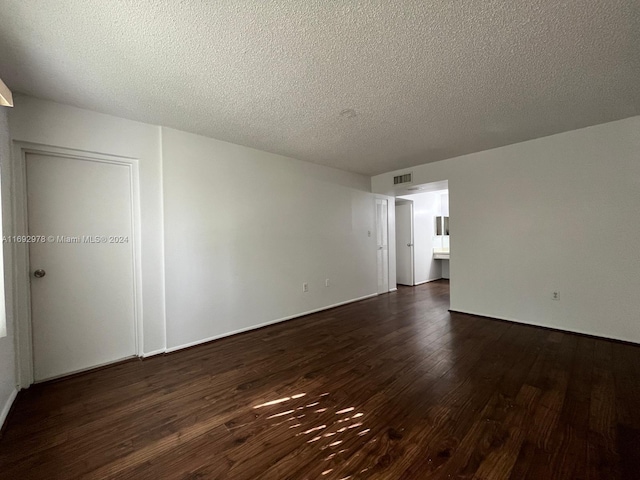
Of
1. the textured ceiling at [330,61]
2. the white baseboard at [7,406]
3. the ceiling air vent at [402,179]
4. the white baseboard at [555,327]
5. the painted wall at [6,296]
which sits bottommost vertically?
the white baseboard at [555,327]

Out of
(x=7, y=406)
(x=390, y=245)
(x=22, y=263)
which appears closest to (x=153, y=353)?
(x=7, y=406)

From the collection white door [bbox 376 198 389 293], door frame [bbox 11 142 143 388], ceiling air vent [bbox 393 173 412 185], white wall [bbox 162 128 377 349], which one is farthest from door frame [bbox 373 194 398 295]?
door frame [bbox 11 142 143 388]

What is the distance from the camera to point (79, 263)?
254 cm

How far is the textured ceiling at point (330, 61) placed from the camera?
148 cm

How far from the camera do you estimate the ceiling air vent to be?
486cm

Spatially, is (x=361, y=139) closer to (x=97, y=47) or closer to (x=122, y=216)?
(x=97, y=47)

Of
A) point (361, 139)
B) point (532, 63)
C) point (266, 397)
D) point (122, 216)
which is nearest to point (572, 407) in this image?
point (266, 397)

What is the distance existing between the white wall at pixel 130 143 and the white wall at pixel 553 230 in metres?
4.24

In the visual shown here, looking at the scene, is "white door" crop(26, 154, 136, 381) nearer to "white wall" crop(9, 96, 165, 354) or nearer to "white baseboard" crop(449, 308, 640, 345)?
"white wall" crop(9, 96, 165, 354)

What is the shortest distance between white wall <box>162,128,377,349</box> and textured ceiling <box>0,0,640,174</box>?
2.01ft

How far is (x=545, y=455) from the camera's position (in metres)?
1.46

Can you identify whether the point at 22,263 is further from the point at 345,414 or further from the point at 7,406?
the point at 345,414

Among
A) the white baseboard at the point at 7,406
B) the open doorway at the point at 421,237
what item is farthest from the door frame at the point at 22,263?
the open doorway at the point at 421,237

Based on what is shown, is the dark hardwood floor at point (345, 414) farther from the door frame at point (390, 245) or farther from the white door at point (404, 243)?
the white door at point (404, 243)
